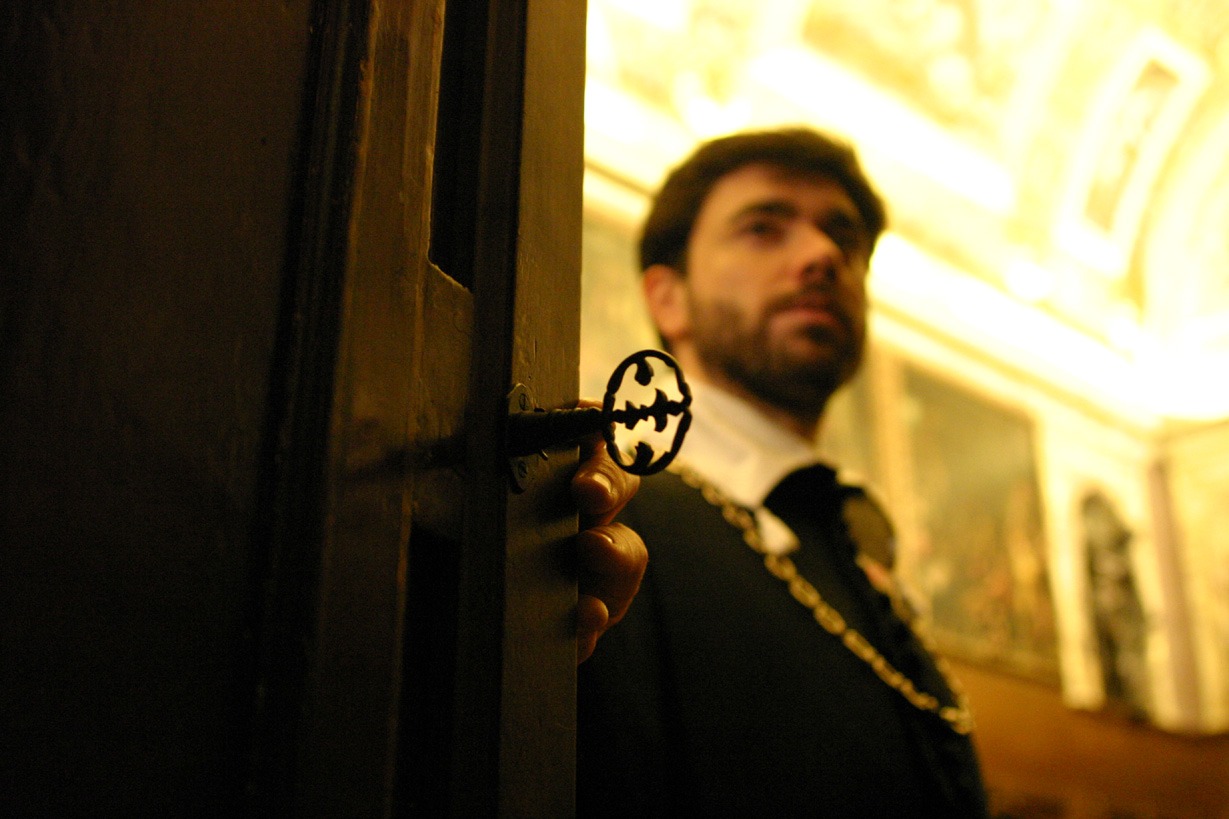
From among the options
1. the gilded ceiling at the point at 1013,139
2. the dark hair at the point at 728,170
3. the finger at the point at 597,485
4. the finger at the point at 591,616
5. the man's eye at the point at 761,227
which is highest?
the gilded ceiling at the point at 1013,139

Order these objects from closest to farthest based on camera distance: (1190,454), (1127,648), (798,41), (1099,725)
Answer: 1. (1099,725)
2. (798,41)
3. (1127,648)
4. (1190,454)

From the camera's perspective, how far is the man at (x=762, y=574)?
1467 millimetres

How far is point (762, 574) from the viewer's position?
1.81 meters

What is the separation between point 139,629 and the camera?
22.1 inches

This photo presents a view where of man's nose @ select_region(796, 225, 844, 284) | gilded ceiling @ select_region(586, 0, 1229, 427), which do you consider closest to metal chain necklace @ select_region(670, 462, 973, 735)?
man's nose @ select_region(796, 225, 844, 284)

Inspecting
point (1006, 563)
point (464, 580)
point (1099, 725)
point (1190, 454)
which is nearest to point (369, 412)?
point (464, 580)

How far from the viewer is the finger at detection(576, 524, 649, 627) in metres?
0.90

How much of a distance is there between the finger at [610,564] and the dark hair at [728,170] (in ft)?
4.01

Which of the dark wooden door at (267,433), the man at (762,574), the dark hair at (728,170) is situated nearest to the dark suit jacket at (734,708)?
the man at (762,574)

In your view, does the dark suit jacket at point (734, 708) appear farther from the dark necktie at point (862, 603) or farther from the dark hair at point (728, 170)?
the dark hair at point (728, 170)

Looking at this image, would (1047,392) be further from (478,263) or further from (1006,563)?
(478,263)

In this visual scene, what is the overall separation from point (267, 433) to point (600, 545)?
324 mm

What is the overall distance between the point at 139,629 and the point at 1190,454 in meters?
9.29

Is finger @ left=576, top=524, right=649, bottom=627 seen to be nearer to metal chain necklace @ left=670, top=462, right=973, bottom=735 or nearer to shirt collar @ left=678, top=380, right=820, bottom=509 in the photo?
metal chain necklace @ left=670, top=462, right=973, bottom=735
